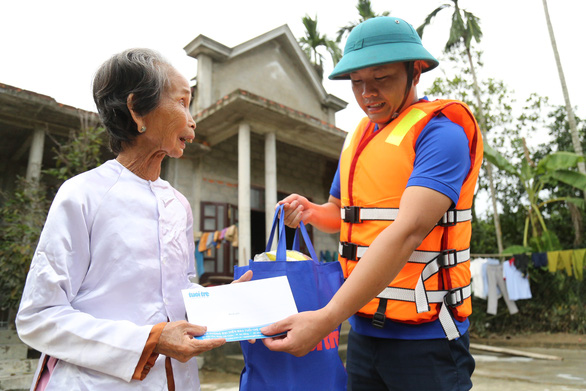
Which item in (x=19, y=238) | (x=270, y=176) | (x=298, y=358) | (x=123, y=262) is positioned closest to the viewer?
(x=123, y=262)

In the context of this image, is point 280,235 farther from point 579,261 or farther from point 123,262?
point 579,261

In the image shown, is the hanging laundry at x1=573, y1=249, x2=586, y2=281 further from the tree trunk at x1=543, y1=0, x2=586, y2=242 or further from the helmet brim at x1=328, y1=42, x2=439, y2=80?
the helmet brim at x1=328, y1=42, x2=439, y2=80

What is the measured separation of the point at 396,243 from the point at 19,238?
5.95 meters

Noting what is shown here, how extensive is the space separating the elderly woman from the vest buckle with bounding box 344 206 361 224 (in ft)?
2.12

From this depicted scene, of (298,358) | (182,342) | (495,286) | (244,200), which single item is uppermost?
(244,200)

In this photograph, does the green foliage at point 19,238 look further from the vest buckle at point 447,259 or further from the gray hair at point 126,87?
the vest buckle at point 447,259

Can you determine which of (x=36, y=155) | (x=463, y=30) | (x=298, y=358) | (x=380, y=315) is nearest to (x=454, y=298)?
(x=380, y=315)

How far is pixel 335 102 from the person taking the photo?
522 inches

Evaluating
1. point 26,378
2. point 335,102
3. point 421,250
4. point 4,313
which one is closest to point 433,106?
point 421,250

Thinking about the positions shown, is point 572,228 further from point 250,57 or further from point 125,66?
point 125,66

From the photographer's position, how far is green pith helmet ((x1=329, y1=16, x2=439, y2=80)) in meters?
1.50

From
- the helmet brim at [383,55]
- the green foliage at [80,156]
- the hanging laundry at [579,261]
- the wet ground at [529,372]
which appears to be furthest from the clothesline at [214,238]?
the hanging laundry at [579,261]

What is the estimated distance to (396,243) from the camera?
4.33 ft

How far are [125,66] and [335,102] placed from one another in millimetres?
12310
